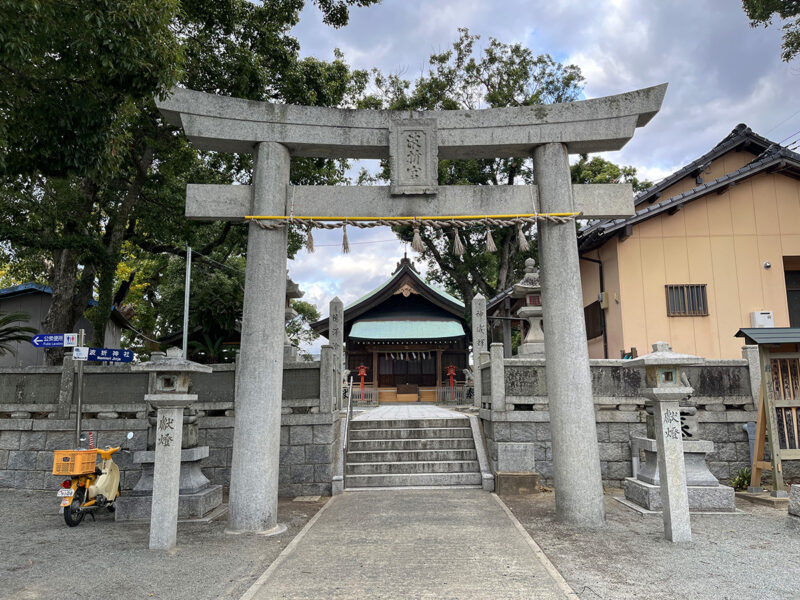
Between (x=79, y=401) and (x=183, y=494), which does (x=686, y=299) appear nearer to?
(x=183, y=494)

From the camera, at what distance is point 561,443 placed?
6.77m

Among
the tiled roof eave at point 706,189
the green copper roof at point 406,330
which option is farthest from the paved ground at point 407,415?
the green copper roof at point 406,330

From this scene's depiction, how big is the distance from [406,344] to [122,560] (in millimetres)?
19502

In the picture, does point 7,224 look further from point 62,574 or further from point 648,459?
point 648,459

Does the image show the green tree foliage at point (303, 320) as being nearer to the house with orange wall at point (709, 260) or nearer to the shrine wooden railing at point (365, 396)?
the shrine wooden railing at point (365, 396)

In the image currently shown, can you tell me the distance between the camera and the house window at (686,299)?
12.7 meters

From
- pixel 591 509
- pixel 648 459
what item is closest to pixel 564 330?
pixel 591 509

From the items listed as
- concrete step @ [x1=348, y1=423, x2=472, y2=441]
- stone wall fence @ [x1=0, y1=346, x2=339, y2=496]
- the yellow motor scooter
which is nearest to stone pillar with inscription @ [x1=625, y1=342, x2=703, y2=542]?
concrete step @ [x1=348, y1=423, x2=472, y2=441]

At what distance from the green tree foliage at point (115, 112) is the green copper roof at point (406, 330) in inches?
289

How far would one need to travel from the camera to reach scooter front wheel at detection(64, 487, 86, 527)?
717cm

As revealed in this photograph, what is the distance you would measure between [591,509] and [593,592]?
7.43ft

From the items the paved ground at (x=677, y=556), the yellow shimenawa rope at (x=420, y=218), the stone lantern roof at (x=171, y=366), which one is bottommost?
the paved ground at (x=677, y=556)

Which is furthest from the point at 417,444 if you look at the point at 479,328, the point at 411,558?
the point at 479,328

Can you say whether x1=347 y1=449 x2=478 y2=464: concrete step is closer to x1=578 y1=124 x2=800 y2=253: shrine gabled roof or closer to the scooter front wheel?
the scooter front wheel
